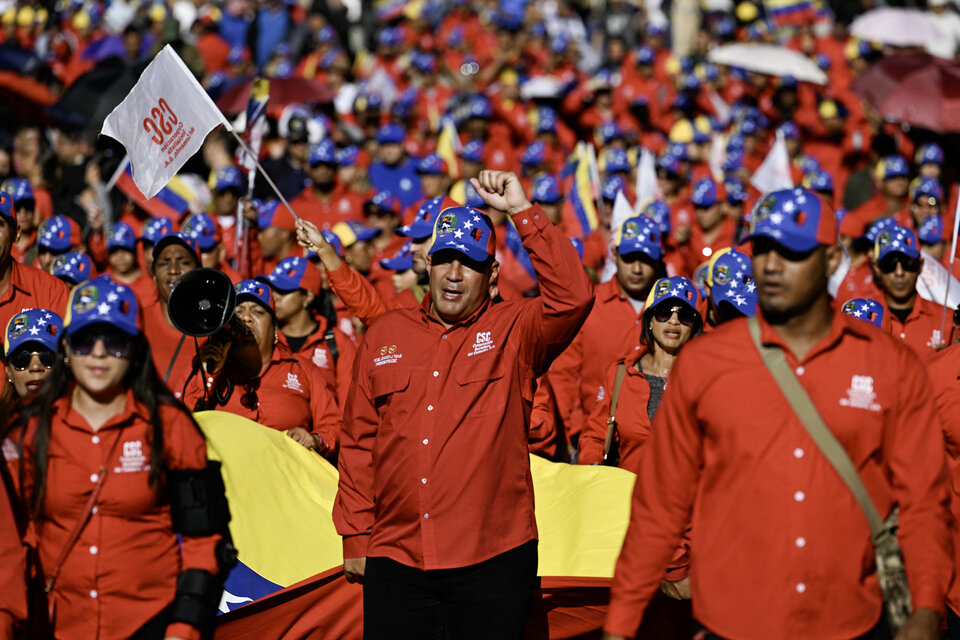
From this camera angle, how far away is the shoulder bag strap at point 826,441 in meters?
4.84

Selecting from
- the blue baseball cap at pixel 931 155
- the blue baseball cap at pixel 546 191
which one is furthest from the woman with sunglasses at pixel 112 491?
the blue baseball cap at pixel 931 155

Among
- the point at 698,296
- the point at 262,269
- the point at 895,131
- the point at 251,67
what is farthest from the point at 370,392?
the point at 251,67

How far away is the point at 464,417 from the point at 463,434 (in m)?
0.08

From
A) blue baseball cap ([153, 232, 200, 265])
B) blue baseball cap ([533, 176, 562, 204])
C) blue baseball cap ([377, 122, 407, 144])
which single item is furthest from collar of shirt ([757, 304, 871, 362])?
blue baseball cap ([377, 122, 407, 144])

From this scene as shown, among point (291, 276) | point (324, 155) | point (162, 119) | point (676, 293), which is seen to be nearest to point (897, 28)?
point (324, 155)

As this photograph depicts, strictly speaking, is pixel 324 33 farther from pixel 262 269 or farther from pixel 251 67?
pixel 262 269

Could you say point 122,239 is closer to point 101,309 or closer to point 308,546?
point 308,546

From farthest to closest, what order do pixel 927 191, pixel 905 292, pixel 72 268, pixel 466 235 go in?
pixel 927 191, pixel 72 268, pixel 905 292, pixel 466 235

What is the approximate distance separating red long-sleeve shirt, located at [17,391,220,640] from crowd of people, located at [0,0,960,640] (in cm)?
1

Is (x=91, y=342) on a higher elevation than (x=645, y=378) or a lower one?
higher

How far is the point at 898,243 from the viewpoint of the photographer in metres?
10.3

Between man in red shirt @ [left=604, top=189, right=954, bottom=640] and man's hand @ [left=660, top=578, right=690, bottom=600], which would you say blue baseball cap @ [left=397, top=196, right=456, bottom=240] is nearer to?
man's hand @ [left=660, top=578, right=690, bottom=600]

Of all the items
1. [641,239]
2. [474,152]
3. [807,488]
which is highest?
[474,152]

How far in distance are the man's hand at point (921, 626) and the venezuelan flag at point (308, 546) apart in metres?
2.62
